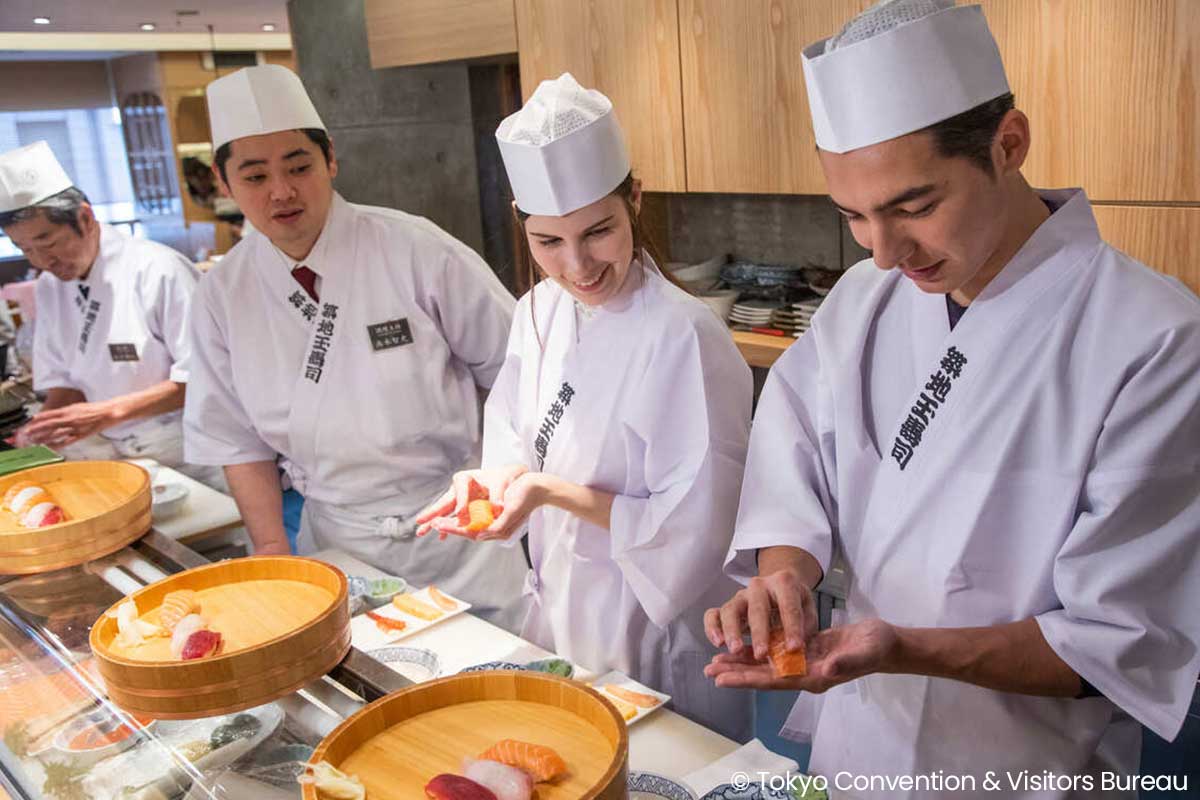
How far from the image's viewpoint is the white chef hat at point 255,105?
102 inches

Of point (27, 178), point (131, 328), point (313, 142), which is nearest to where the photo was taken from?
point (313, 142)

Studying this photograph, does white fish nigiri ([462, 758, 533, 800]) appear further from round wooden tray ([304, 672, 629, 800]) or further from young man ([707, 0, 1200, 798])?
young man ([707, 0, 1200, 798])

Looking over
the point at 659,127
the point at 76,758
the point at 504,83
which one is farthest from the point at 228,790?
the point at 504,83

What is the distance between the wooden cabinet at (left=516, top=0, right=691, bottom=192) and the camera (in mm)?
4148

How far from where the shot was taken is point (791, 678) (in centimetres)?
128

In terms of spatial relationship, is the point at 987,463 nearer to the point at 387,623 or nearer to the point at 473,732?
the point at 473,732

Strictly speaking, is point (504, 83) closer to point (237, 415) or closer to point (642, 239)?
point (237, 415)

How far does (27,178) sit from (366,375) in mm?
Answer: 1887

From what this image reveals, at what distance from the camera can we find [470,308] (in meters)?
2.82

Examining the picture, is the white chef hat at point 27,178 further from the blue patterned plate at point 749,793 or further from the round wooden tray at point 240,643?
the blue patterned plate at point 749,793

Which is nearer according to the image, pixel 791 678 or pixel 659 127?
pixel 791 678

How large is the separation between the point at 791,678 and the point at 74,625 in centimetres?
127

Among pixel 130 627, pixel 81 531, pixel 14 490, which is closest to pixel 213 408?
pixel 14 490

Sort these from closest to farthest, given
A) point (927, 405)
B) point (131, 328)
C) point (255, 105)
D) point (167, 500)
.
→ point (927, 405) < point (255, 105) < point (167, 500) < point (131, 328)
